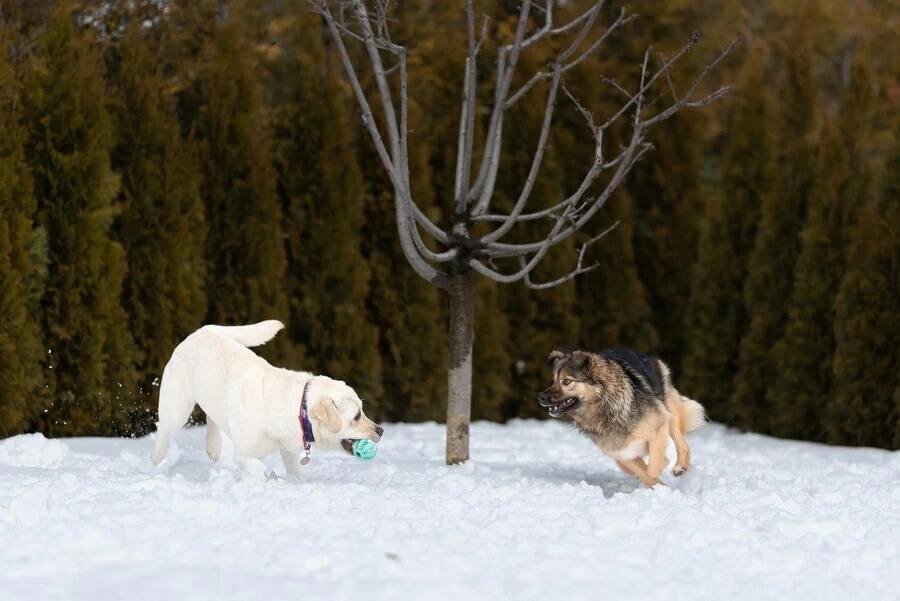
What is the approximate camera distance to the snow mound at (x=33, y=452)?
776cm

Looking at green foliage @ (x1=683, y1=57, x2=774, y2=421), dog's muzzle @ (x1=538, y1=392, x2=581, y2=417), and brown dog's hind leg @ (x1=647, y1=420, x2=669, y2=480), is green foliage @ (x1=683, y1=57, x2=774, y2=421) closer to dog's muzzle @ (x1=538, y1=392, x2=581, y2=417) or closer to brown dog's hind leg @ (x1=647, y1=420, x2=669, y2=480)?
brown dog's hind leg @ (x1=647, y1=420, x2=669, y2=480)

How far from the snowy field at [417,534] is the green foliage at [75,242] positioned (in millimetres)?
1890

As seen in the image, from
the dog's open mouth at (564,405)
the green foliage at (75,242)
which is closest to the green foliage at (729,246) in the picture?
the dog's open mouth at (564,405)

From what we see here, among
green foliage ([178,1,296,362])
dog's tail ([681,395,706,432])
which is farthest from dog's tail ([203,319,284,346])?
green foliage ([178,1,296,362])

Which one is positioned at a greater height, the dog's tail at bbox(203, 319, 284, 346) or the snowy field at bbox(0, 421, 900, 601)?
the dog's tail at bbox(203, 319, 284, 346)

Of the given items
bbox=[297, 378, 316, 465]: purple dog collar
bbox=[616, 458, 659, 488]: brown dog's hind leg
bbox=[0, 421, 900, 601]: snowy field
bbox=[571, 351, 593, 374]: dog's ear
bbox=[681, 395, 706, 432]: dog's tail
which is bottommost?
bbox=[616, 458, 659, 488]: brown dog's hind leg

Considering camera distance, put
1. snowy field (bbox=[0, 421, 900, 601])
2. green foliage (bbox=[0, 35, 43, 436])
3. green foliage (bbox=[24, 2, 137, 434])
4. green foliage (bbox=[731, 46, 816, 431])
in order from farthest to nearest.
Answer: green foliage (bbox=[731, 46, 816, 431])
green foliage (bbox=[24, 2, 137, 434])
green foliage (bbox=[0, 35, 43, 436])
snowy field (bbox=[0, 421, 900, 601])

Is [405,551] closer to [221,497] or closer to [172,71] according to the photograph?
[221,497]

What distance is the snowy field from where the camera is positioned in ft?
15.9

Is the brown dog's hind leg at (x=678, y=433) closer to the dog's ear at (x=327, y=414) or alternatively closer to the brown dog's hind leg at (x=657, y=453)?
the brown dog's hind leg at (x=657, y=453)

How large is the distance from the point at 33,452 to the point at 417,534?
10.9ft

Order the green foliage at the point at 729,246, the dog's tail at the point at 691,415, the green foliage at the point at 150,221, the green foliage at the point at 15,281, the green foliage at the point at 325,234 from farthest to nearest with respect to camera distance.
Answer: the green foliage at the point at 729,246
the green foliage at the point at 325,234
the green foliage at the point at 150,221
the green foliage at the point at 15,281
the dog's tail at the point at 691,415

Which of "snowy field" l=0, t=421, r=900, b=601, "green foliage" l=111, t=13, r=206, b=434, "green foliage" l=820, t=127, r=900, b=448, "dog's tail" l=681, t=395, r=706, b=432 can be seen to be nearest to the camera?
"snowy field" l=0, t=421, r=900, b=601

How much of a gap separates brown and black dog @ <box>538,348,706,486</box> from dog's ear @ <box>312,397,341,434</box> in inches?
55.5
